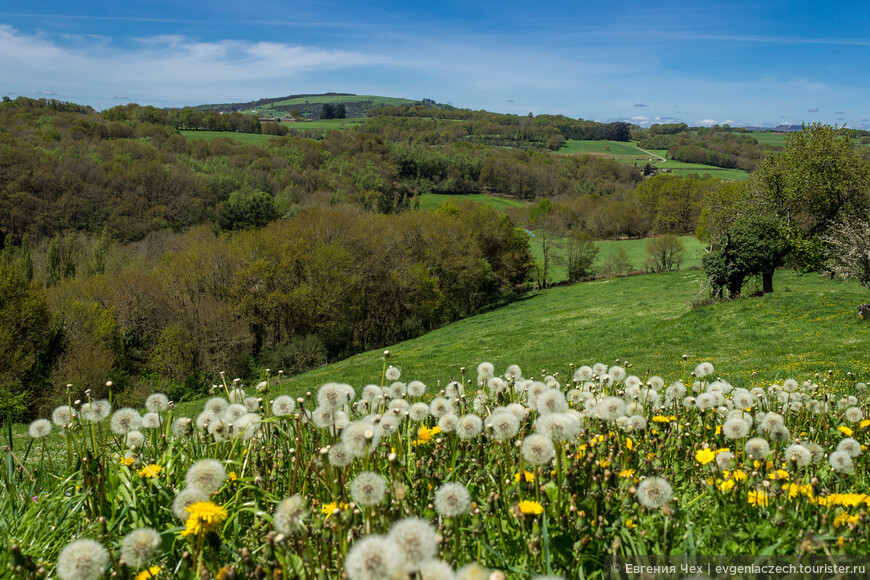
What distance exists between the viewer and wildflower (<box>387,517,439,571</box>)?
168cm

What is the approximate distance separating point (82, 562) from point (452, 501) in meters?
1.52

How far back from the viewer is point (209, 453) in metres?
3.99

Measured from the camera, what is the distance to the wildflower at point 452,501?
88.0 inches

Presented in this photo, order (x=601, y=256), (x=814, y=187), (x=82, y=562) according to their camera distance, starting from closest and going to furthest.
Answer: (x=82, y=562)
(x=814, y=187)
(x=601, y=256)

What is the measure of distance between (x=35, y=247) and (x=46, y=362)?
37.5 metres

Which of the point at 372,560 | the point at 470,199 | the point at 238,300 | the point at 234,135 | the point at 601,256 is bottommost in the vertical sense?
the point at 238,300

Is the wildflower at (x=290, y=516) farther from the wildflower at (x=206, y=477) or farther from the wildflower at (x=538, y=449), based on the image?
the wildflower at (x=538, y=449)

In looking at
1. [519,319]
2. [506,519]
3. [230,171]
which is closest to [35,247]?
[230,171]

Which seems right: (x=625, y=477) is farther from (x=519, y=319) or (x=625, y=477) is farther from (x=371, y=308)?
(x=371, y=308)

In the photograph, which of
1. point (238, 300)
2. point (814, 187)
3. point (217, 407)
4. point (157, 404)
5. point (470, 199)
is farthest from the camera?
point (470, 199)

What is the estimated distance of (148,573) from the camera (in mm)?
2324

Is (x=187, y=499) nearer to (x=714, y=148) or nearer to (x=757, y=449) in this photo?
(x=757, y=449)

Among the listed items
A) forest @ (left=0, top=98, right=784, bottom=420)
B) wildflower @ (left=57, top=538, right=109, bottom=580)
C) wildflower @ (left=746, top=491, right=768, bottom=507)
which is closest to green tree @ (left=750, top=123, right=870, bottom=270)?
wildflower @ (left=746, top=491, right=768, bottom=507)

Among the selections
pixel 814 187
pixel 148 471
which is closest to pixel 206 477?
pixel 148 471
